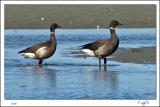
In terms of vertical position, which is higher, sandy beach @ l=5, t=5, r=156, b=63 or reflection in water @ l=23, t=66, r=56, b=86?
reflection in water @ l=23, t=66, r=56, b=86

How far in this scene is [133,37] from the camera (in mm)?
23141

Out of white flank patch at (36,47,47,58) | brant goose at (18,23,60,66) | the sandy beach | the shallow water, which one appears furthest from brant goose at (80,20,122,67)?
the sandy beach

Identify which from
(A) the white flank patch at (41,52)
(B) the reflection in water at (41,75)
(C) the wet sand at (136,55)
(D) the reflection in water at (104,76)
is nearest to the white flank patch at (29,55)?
(A) the white flank patch at (41,52)

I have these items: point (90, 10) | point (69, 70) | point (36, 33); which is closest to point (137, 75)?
point (69, 70)

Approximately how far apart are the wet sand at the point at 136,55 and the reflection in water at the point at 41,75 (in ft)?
8.27

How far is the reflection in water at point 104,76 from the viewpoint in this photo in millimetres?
13422

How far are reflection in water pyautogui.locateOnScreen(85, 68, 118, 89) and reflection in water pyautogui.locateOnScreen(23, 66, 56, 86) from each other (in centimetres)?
81

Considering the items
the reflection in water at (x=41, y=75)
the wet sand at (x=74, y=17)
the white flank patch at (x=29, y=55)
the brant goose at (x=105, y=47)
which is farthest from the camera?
the wet sand at (x=74, y=17)

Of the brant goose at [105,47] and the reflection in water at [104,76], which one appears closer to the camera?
the reflection in water at [104,76]

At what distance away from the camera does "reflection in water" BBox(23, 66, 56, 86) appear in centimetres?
1371

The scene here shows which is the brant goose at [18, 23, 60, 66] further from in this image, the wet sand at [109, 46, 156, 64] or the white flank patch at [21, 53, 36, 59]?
the wet sand at [109, 46, 156, 64]

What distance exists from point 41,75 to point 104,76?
1.46m

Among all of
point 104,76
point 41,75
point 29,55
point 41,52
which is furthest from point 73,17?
point 104,76

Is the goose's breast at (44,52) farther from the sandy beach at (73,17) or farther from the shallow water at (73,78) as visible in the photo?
the sandy beach at (73,17)
